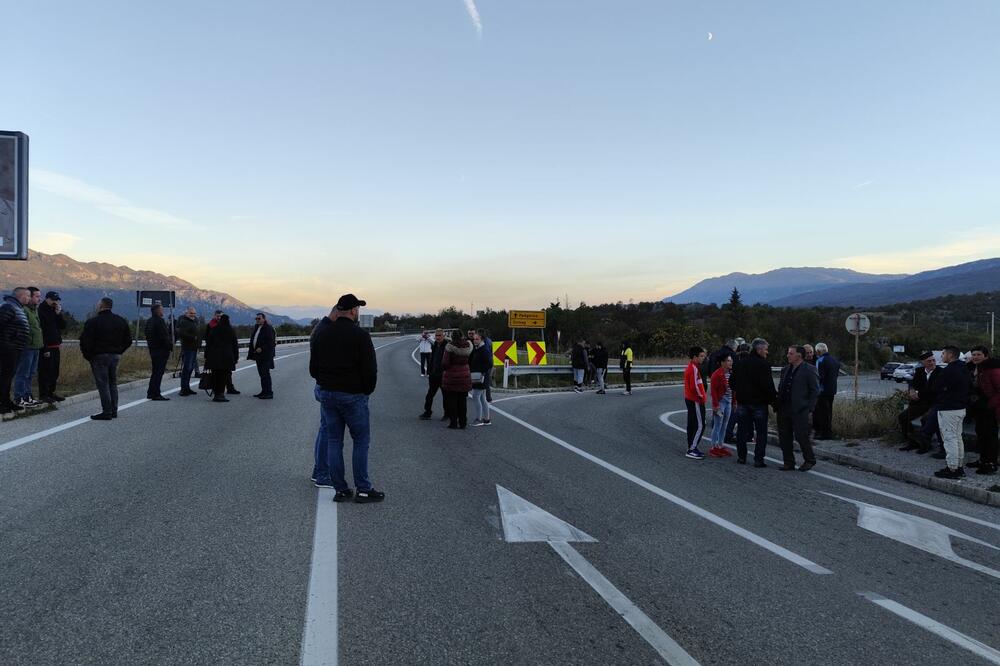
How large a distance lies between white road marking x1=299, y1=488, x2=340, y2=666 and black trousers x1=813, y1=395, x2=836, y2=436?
10688 millimetres

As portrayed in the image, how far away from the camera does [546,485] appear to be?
812 cm

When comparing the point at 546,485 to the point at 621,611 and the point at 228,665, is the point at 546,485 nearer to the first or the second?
the point at 621,611

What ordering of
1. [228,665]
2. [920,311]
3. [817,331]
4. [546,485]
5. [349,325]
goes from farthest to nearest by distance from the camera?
1. [920,311]
2. [817,331]
3. [546,485]
4. [349,325]
5. [228,665]

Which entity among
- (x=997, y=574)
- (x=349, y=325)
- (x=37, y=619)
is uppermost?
(x=349, y=325)

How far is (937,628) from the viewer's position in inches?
172

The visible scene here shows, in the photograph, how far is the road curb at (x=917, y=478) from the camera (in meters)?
8.74

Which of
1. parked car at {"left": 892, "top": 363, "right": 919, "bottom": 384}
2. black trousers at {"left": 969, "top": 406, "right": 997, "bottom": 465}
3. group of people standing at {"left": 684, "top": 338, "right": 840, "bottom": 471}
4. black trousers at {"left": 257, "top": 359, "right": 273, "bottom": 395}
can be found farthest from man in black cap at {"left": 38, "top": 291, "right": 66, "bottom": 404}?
parked car at {"left": 892, "top": 363, "right": 919, "bottom": 384}

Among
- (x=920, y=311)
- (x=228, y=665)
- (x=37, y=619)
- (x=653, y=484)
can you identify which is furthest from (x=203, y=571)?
(x=920, y=311)

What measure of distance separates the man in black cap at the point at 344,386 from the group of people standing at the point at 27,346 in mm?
7721

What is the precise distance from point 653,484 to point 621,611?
4.40 m

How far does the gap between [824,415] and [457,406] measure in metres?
7.32

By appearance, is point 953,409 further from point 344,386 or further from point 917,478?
point 344,386

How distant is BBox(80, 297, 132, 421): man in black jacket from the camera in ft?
36.9

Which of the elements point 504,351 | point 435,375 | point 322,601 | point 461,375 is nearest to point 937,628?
point 322,601
